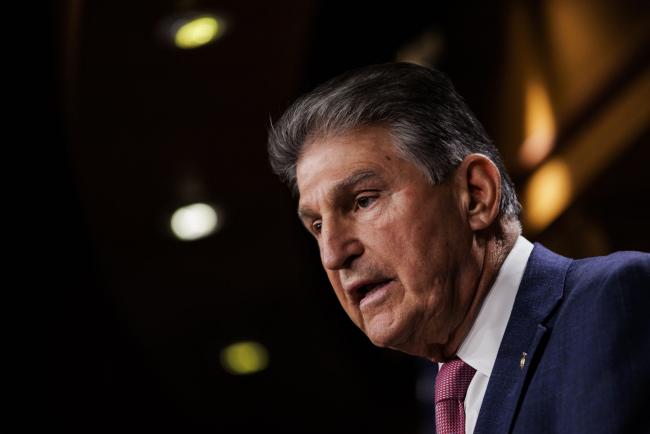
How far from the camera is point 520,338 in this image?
130 centimetres

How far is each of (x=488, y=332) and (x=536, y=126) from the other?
162 centimetres

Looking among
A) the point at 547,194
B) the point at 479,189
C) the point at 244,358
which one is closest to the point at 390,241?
the point at 479,189

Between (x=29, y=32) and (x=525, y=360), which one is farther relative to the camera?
(x=29, y=32)

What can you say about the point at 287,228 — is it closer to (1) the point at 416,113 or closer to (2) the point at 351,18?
(2) the point at 351,18

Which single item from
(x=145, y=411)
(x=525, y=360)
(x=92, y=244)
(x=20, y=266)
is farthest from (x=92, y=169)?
(x=525, y=360)

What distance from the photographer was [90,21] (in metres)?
2.46

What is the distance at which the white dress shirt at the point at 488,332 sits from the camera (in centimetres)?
135

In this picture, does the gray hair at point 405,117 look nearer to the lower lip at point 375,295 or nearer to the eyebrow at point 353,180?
the eyebrow at point 353,180

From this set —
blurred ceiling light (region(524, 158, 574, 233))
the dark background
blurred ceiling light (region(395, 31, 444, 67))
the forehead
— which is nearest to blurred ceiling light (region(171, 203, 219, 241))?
the dark background

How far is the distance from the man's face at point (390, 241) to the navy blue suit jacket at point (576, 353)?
0.39 ft

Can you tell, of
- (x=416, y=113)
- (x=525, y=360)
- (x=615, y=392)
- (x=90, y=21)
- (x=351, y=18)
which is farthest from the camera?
(x=351, y=18)

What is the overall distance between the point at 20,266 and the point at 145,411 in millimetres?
596

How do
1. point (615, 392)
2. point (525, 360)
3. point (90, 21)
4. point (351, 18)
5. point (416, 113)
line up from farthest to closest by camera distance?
point (351, 18) → point (90, 21) → point (416, 113) → point (525, 360) → point (615, 392)

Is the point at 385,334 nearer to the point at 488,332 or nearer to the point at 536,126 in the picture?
the point at 488,332
